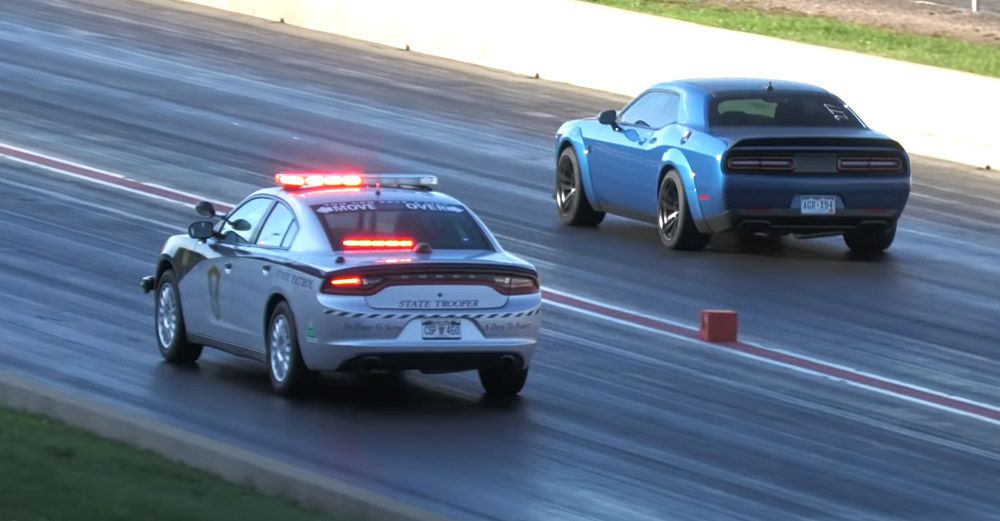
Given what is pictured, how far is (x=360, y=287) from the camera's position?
1330 cm

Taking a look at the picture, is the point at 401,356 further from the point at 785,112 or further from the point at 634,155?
the point at 634,155

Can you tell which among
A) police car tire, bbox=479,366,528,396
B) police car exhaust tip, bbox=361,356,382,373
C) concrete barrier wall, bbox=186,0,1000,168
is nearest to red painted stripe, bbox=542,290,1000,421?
police car tire, bbox=479,366,528,396

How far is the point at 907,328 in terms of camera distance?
1734 cm

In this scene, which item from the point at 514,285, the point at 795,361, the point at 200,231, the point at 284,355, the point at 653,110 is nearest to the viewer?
the point at 514,285

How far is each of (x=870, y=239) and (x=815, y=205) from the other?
133 cm

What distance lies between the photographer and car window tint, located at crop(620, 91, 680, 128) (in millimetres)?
21172

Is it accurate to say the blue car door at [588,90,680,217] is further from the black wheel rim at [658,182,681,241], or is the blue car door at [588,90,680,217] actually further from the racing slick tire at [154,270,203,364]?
the racing slick tire at [154,270,203,364]

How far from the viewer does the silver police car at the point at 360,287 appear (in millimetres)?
13305

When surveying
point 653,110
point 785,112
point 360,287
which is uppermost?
point 360,287

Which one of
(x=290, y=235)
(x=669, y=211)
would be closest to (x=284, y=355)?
(x=290, y=235)

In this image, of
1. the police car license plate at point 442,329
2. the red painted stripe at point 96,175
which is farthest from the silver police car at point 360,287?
the red painted stripe at point 96,175

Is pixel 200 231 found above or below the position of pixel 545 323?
above


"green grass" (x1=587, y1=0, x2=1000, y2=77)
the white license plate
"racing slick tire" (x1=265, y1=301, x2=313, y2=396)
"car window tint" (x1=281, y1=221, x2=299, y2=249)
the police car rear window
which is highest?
the police car rear window

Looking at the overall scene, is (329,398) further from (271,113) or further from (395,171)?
(271,113)
